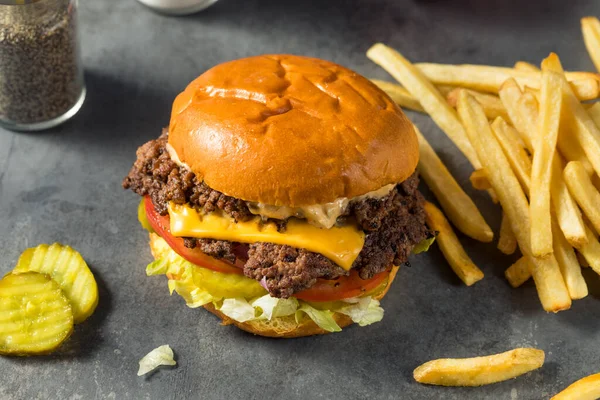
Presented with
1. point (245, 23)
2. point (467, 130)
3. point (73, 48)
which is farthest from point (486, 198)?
point (73, 48)

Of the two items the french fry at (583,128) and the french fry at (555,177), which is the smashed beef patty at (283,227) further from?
the french fry at (583,128)

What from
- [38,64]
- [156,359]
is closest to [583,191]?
[156,359]

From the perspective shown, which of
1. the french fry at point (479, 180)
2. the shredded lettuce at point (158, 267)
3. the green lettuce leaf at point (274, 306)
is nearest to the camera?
the green lettuce leaf at point (274, 306)

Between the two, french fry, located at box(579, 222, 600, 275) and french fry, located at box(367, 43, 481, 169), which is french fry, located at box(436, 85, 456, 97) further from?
french fry, located at box(579, 222, 600, 275)

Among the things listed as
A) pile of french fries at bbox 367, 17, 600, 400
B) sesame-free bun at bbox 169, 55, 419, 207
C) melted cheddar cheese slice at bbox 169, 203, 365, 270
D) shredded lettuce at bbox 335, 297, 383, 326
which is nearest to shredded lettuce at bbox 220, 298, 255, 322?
melted cheddar cheese slice at bbox 169, 203, 365, 270

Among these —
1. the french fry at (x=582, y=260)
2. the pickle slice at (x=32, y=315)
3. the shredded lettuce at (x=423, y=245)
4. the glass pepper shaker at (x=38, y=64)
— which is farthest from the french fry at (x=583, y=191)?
the glass pepper shaker at (x=38, y=64)

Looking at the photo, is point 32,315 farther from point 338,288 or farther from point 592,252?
point 592,252

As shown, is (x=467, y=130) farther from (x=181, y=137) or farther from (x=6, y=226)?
(x=6, y=226)
